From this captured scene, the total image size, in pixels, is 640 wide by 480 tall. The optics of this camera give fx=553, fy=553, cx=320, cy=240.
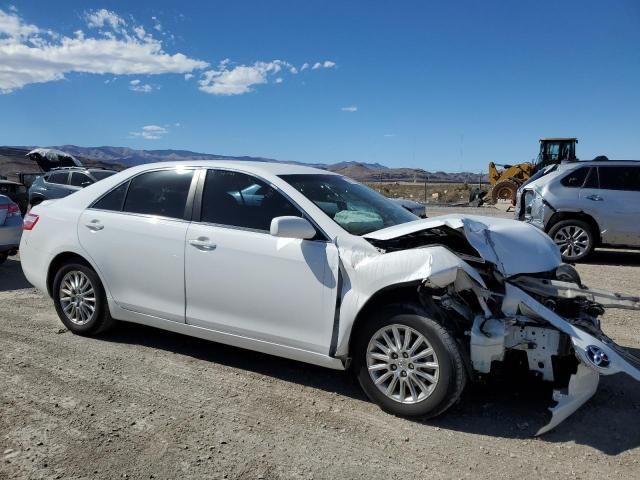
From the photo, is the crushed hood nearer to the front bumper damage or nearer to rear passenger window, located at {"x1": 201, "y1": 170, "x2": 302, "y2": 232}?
the front bumper damage

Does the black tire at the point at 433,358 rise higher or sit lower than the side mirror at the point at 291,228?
lower

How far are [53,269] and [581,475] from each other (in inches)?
179

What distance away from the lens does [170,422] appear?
348cm

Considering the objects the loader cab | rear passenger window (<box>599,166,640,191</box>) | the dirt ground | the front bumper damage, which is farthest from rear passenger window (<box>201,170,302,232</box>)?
the loader cab

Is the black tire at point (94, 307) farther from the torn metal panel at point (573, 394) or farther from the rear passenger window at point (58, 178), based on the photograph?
the rear passenger window at point (58, 178)

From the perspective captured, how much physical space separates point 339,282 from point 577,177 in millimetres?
7795

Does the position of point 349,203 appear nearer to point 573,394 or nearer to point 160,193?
point 160,193

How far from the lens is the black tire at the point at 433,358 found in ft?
10.9

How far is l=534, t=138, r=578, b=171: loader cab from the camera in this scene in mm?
28859

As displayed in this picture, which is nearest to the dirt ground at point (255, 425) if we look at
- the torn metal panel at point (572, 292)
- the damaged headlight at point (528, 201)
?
the torn metal panel at point (572, 292)

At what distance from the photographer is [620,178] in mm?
9688

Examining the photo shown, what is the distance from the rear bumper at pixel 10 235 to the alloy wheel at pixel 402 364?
21.8 ft

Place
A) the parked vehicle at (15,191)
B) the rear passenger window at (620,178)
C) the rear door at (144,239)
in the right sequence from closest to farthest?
1. the rear door at (144,239)
2. the rear passenger window at (620,178)
3. the parked vehicle at (15,191)

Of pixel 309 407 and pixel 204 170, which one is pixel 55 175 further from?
pixel 309 407
